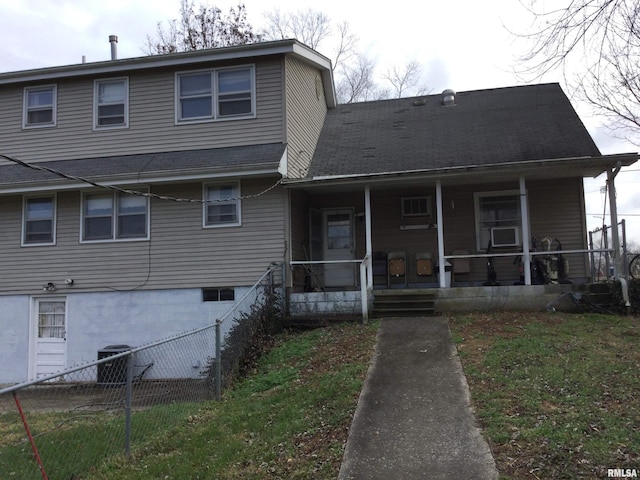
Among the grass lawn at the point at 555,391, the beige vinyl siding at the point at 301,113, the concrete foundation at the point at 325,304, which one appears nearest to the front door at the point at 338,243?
the beige vinyl siding at the point at 301,113

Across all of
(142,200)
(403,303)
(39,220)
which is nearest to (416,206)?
(403,303)

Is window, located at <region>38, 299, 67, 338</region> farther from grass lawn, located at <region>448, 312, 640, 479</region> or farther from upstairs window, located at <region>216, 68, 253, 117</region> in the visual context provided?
grass lawn, located at <region>448, 312, 640, 479</region>

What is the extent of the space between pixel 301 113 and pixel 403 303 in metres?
5.42

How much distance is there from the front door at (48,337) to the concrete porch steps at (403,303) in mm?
7158

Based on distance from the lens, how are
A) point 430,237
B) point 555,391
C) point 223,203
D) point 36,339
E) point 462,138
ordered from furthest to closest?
1. point 462,138
2. point 430,237
3. point 36,339
4. point 223,203
5. point 555,391

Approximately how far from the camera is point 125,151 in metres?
12.1

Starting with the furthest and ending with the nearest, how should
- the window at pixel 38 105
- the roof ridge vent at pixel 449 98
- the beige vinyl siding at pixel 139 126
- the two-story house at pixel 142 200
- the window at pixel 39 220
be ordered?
1. the roof ridge vent at pixel 449 98
2. the window at pixel 38 105
3. the window at pixel 39 220
4. the beige vinyl siding at pixel 139 126
5. the two-story house at pixel 142 200

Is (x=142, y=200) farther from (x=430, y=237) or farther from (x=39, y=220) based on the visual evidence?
(x=430, y=237)

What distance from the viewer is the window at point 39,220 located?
473 inches

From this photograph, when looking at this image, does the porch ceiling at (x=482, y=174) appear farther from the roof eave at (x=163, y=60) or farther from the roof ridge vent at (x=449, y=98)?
the roof ridge vent at (x=449, y=98)

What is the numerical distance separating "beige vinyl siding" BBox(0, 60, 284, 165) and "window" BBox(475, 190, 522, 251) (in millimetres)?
5152

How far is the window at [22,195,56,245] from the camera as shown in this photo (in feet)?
39.4

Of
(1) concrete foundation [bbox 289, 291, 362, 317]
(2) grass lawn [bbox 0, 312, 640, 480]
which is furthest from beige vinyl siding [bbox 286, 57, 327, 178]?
(2) grass lawn [bbox 0, 312, 640, 480]

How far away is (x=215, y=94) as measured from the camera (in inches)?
465
